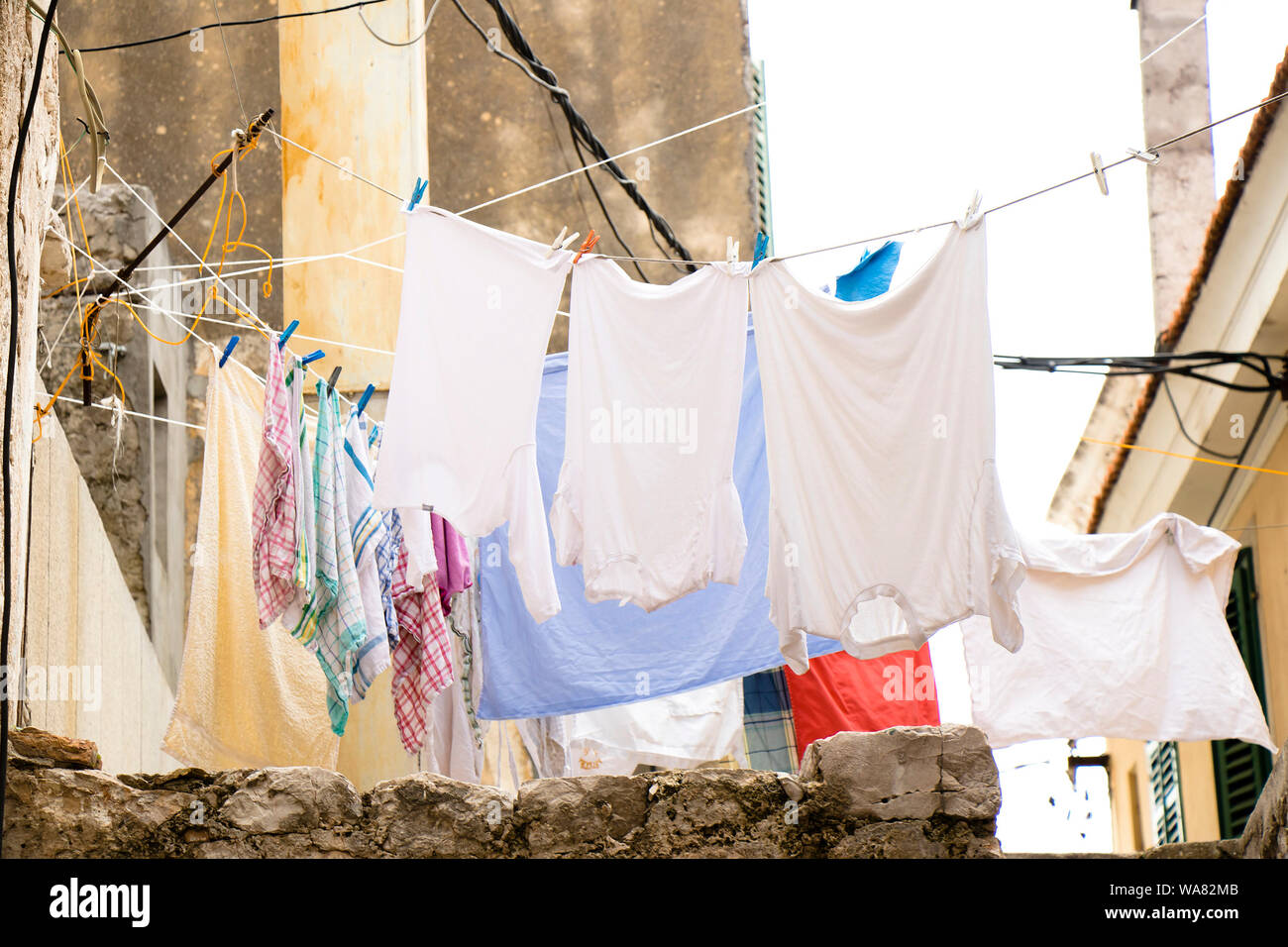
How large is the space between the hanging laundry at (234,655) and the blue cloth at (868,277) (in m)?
2.41

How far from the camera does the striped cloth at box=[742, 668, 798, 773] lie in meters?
7.61

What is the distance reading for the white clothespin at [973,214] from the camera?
17.1 ft

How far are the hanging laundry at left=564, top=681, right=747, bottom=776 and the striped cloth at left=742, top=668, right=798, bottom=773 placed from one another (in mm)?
108

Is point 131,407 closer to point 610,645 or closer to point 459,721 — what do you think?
point 459,721

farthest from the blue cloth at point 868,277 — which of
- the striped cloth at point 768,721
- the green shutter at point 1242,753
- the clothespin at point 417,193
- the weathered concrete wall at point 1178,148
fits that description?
the weathered concrete wall at point 1178,148

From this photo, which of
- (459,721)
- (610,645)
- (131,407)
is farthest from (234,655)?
(131,407)

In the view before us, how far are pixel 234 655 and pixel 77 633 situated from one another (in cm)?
65

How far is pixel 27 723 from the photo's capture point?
4.69 meters

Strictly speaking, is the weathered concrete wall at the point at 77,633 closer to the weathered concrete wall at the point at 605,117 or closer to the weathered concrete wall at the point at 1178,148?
the weathered concrete wall at the point at 605,117

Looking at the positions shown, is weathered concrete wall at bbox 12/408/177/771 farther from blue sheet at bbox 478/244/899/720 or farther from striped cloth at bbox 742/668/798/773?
striped cloth at bbox 742/668/798/773

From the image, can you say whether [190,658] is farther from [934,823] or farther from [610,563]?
[934,823]

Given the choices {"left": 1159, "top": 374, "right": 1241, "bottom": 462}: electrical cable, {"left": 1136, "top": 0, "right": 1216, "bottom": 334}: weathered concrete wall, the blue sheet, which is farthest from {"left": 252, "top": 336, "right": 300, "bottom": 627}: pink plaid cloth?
{"left": 1136, "top": 0, "right": 1216, "bottom": 334}: weathered concrete wall

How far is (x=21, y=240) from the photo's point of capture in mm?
4125
